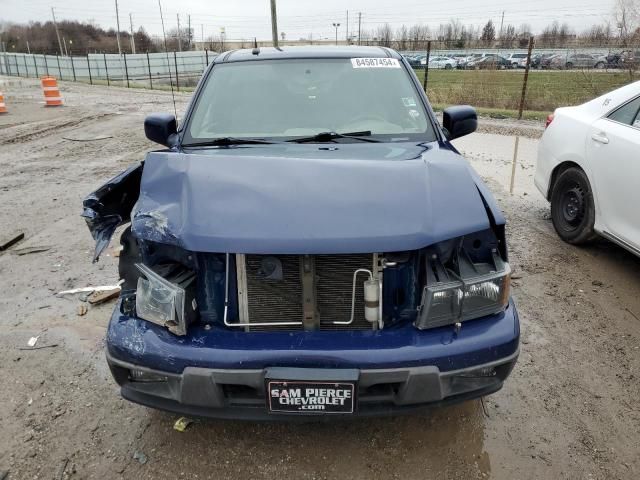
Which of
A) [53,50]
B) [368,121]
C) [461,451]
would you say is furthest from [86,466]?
[53,50]

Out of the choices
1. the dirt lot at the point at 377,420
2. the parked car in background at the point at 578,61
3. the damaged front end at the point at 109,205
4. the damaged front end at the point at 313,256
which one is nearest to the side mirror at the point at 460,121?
the dirt lot at the point at 377,420

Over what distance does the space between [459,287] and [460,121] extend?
197 centimetres

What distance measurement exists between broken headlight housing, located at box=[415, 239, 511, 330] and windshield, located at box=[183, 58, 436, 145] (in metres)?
1.16

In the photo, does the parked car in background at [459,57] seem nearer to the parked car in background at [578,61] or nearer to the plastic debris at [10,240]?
the parked car in background at [578,61]

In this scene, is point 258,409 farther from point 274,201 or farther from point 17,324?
point 17,324

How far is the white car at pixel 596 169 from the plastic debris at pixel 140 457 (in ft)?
11.6

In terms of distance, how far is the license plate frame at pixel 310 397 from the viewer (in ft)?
6.79

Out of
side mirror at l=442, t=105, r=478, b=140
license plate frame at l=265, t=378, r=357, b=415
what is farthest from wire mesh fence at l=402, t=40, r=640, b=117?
license plate frame at l=265, t=378, r=357, b=415

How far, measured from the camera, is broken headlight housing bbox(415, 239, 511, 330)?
2.20 meters

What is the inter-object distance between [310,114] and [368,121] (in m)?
0.39

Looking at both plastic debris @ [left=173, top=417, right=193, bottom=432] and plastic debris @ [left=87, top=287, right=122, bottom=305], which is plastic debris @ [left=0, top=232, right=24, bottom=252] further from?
plastic debris @ [left=173, top=417, right=193, bottom=432]

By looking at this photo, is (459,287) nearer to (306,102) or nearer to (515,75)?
(306,102)

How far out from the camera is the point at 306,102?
3.53 metres

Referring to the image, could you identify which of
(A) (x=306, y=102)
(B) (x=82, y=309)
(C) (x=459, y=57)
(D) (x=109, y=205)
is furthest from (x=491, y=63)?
(D) (x=109, y=205)
